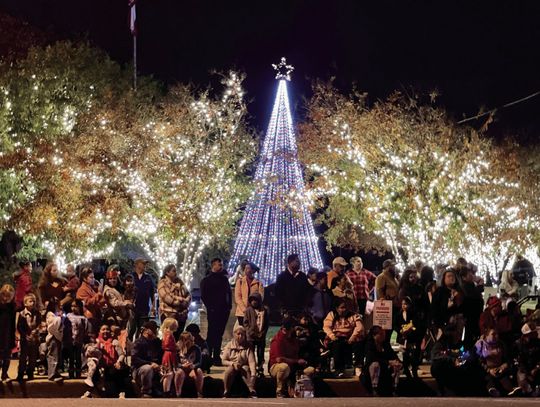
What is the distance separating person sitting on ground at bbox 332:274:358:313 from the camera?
687 inches

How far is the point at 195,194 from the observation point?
2936 centimetres

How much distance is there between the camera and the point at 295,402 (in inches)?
576

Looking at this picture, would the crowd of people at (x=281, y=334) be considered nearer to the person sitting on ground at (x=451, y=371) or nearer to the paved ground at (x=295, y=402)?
the person sitting on ground at (x=451, y=371)

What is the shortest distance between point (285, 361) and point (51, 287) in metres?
4.27

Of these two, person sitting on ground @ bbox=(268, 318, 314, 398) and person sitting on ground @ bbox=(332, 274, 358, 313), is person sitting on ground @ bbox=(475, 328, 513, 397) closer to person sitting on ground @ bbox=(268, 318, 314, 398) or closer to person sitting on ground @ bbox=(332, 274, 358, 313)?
person sitting on ground @ bbox=(332, 274, 358, 313)

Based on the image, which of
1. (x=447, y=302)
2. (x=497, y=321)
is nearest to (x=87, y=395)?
(x=447, y=302)

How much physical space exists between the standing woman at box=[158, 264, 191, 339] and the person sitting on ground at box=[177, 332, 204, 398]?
1.52 m

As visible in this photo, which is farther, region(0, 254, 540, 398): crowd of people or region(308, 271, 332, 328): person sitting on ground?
region(308, 271, 332, 328): person sitting on ground

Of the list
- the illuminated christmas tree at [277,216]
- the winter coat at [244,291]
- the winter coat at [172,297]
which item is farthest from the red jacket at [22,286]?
the illuminated christmas tree at [277,216]

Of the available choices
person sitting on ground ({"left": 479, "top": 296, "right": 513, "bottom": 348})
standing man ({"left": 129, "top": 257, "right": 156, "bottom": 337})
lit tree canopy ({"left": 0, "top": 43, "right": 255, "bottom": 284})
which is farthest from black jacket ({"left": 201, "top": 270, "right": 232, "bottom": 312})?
lit tree canopy ({"left": 0, "top": 43, "right": 255, "bottom": 284})

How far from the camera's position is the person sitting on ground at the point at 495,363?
1638 centimetres

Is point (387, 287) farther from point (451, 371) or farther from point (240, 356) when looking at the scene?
point (240, 356)

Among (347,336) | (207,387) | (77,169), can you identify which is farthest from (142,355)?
(77,169)

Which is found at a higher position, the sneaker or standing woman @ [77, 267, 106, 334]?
standing woman @ [77, 267, 106, 334]
